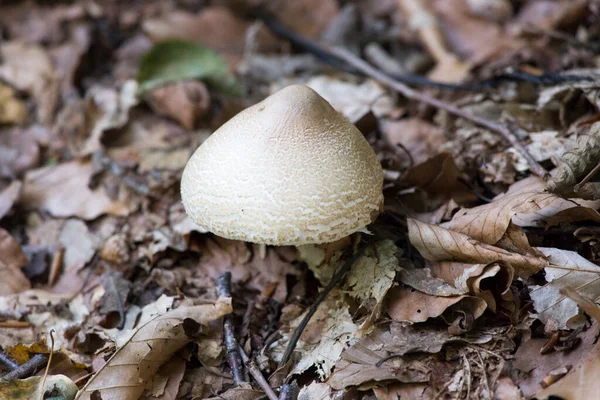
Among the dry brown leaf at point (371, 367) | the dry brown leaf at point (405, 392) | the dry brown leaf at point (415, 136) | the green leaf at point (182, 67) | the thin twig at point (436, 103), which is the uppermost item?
the green leaf at point (182, 67)

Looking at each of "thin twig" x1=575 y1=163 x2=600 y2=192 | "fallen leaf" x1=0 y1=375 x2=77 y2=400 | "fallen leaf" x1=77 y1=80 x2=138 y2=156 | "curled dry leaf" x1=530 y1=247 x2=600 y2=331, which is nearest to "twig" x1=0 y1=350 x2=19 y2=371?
"fallen leaf" x1=0 y1=375 x2=77 y2=400

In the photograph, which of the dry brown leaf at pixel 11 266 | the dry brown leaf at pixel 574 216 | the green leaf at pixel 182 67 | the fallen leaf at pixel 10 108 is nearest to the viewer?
the dry brown leaf at pixel 574 216

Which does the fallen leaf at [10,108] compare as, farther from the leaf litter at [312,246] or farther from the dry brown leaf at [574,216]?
the dry brown leaf at [574,216]

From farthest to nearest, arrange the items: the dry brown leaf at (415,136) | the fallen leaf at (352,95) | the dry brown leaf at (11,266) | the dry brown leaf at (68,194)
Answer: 1. the fallen leaf at (352,95)
2. the dry brown leaf at (68,194)
3. the dry brown leaf at (415,136)
4. the dry brown leaf at (11,266)

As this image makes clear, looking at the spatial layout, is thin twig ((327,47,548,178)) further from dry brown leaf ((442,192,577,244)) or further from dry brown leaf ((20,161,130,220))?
dry brown leaf ((20,161,130,220))

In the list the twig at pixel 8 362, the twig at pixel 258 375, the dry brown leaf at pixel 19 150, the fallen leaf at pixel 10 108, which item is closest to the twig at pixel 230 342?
the twig at pixel 258 375

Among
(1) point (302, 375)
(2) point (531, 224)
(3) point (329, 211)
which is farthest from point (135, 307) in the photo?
(2) point (531, 224)
